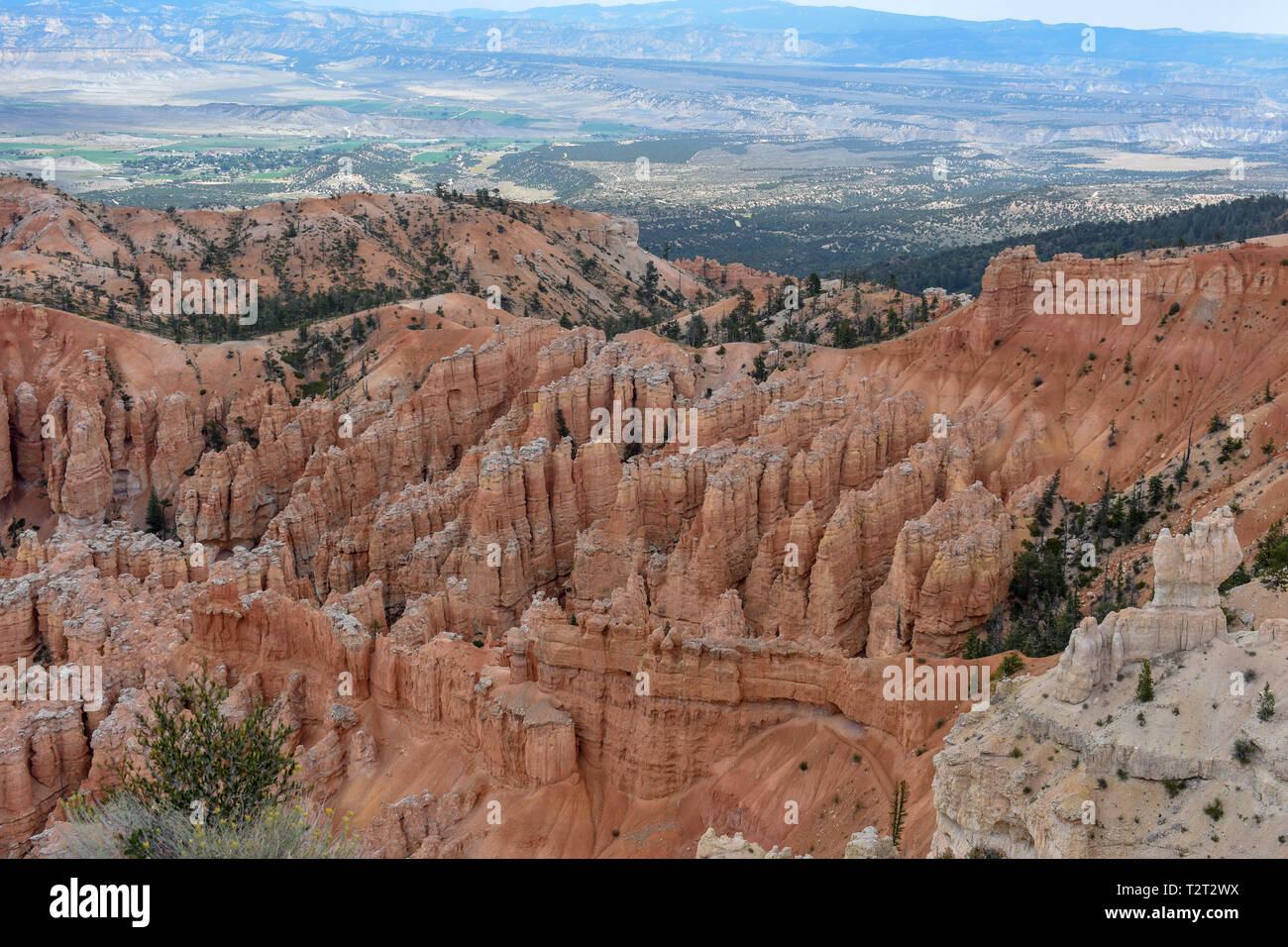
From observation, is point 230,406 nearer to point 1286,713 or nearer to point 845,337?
point 845,337

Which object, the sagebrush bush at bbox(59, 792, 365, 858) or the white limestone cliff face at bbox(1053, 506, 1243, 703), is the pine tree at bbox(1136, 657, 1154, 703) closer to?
the white limestone cliff face at bbox(1053, 506, 1243, 703)

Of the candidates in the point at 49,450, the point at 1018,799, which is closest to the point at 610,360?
the point at 49,450

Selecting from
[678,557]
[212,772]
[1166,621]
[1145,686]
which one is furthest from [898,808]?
[678,557]

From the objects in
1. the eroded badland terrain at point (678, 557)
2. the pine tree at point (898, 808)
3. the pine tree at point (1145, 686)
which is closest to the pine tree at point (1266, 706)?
the eroded badland terrain at point (678, 557)

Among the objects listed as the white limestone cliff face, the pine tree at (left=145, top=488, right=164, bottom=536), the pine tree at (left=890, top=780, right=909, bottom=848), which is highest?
the white limestone cliff face

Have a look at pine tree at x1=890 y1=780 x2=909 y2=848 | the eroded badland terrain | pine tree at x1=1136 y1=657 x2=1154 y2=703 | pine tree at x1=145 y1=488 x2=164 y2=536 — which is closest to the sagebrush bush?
the eroded badland terrain

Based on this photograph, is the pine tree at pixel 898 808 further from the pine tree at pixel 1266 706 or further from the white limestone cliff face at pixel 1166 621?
the pine tree at pixel 1266 706
